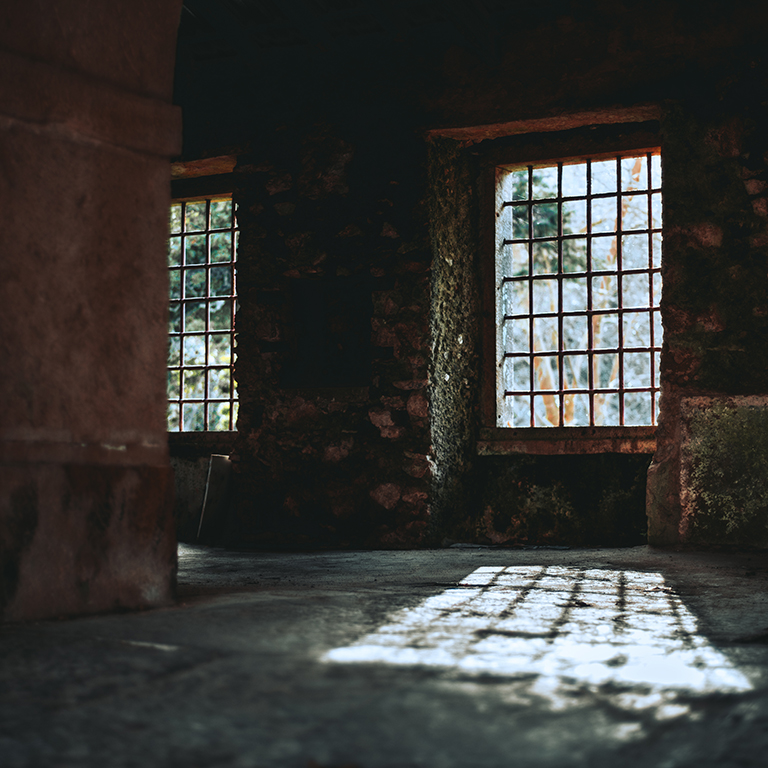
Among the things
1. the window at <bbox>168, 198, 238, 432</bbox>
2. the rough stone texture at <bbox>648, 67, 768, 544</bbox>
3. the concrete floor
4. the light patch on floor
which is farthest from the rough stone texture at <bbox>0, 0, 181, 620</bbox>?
the window at <bbox>168, 198, 238, 432</bbox>

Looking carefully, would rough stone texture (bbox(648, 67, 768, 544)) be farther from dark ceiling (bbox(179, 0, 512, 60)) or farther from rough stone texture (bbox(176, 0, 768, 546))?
dark ceiling (bbox(179, 0, 512, 60))

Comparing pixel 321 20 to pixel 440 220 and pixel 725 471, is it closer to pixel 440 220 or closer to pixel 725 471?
pixel 440 220

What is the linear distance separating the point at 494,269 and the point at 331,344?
119 centimetres

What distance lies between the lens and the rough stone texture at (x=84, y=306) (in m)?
1.95

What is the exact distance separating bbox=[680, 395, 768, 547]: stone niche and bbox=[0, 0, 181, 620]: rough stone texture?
10.2 ft

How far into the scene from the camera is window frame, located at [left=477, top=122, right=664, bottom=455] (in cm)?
524

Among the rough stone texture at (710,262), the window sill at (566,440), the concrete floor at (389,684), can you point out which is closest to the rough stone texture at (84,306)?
the concrete floor at (389,684)

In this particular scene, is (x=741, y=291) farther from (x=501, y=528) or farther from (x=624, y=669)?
(x=624, y=669)

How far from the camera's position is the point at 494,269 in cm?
562

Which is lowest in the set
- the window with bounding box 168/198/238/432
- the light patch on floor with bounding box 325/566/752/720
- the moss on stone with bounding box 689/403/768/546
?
the light patch on floor with bounding box 325/566/752/720

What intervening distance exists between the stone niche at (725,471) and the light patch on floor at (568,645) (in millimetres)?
1866

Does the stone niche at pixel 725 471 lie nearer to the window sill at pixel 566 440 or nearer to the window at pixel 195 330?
the window sill at pixel 566 440

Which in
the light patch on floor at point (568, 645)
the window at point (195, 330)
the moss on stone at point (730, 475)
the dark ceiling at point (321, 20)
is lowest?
the light patch on floor at point (568, 645)

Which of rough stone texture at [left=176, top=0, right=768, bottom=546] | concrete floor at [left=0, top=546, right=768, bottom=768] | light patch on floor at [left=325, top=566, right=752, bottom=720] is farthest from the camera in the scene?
rough stone texture at [left=176, top=0, right=768, bottom=546]
